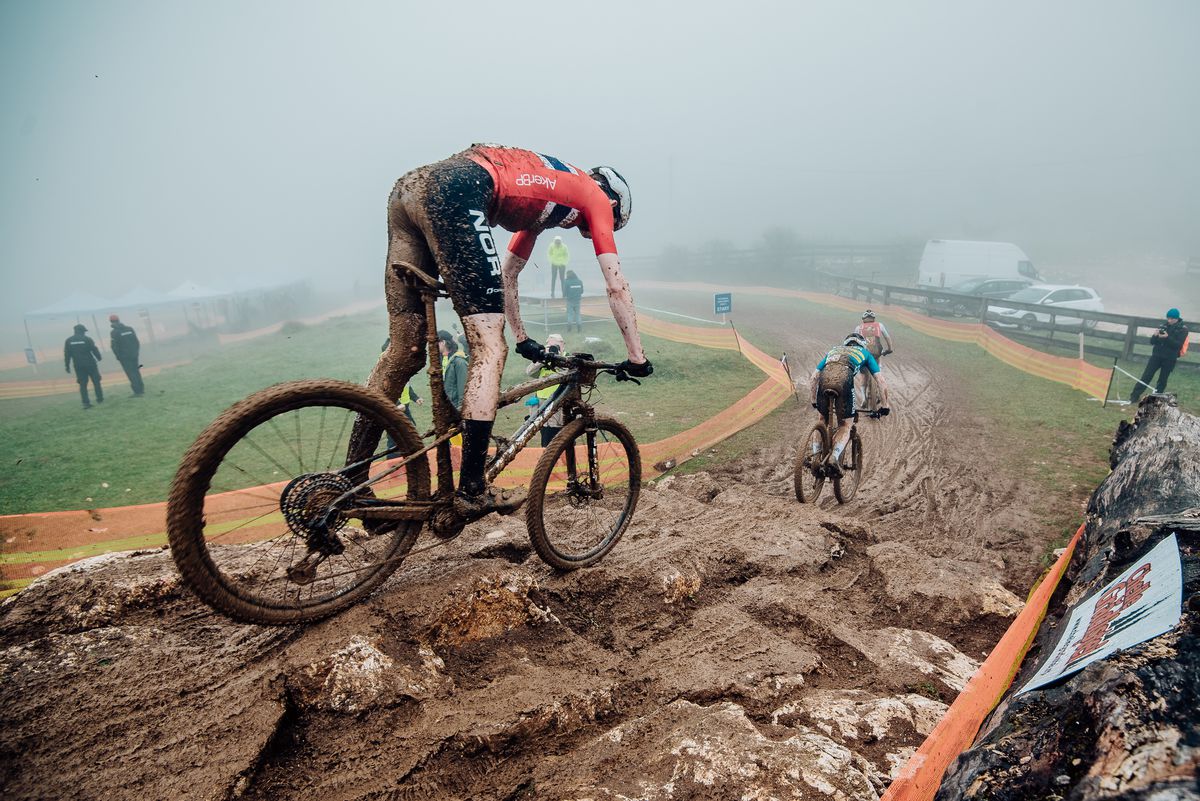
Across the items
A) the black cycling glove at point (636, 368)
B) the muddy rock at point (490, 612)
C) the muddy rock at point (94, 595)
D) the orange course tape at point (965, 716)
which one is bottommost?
the orange course tape at point (965, 716)

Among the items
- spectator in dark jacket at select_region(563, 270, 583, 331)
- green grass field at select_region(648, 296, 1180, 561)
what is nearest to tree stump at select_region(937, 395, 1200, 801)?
green grass field at select_region(648, 296, 1180, 561)

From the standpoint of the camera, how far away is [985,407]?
11.5 metres

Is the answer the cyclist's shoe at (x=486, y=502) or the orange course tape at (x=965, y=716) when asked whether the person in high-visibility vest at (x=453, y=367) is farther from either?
the orange course tape at (x=965, y=716)

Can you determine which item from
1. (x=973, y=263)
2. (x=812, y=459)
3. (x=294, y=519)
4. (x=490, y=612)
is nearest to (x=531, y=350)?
(x=490, y=612)

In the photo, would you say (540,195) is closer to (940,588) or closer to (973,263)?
(940,588)

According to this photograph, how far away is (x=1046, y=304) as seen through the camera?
1900 centimetres

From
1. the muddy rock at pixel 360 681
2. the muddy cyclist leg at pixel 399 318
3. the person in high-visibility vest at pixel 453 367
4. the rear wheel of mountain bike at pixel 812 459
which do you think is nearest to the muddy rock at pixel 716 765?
the muddy rock at pixel 360 681

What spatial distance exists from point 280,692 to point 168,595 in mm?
1342

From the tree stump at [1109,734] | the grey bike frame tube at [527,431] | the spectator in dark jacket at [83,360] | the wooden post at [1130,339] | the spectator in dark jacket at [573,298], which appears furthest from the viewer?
the spectator in dark jacket at [573,298]

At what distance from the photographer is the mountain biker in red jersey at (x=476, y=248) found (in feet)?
9.68

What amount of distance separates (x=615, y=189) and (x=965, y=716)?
3331mm

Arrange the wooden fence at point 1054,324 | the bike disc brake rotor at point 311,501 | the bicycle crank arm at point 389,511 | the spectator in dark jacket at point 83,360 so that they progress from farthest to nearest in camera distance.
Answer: the wooden fence at point 1054,324 → the spectator in dark jacket at point 83,360 → the bicycle crank arm at point 389,511 → the bike disc brake rotor at point 311,501

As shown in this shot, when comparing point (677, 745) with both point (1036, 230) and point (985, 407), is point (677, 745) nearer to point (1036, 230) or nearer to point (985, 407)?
point (985, 407)

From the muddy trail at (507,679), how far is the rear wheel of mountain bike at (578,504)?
21 cm
